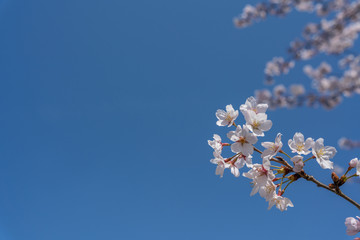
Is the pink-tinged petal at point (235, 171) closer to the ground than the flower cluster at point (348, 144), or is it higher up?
closer to the ground

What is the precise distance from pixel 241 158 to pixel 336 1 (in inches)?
222

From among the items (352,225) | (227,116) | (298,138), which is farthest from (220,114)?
A: (352,225)

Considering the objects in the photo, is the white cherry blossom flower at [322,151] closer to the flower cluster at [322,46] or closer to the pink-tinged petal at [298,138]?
the pink-tinged petal at [298,138]

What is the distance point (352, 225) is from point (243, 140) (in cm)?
51

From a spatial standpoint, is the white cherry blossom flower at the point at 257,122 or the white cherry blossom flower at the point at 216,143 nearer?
the white cherry blossom flower at the point at 257,122

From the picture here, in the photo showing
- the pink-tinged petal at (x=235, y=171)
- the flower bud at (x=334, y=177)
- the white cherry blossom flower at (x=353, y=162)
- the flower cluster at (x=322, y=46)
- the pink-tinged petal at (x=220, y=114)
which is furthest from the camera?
the flower cluster at (x=322, y=46)

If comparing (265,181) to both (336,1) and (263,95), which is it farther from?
(263,95)

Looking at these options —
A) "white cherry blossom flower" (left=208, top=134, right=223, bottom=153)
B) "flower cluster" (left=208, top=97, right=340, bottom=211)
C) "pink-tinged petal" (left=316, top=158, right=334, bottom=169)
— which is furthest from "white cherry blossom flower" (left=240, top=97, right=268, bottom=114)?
"pink-tinged petal" (left=316, top=158, right=334, bottom=169)

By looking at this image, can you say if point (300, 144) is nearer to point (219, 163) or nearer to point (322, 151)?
point (322, 151)

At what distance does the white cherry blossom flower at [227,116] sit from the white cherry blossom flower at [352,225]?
0.60 metres

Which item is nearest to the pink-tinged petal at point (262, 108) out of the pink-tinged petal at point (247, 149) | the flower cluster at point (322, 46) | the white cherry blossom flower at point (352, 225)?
the pink-tinged petal at point (247, 149)

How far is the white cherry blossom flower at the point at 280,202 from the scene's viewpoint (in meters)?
1.14

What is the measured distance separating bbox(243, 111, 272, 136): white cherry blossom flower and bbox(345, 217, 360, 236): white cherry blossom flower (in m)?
0.45

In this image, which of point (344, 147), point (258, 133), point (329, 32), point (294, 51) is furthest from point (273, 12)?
point (258, 133)
